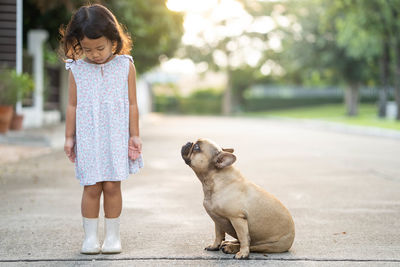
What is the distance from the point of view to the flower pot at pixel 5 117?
41.6 ft

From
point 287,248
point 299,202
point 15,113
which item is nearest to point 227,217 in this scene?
point 287,248

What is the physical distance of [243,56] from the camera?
50.7 metres

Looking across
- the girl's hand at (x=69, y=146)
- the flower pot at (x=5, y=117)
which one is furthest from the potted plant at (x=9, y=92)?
the girl's hand at (x=69, y=146)

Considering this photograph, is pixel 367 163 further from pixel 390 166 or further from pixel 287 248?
pixel 287 248

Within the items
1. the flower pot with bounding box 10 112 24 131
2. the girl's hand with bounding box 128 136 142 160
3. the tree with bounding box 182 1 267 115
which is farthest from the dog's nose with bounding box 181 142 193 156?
the tree with bounding box 182 1 267 115

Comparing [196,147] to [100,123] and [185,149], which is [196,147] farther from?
[100,123]

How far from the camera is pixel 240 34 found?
49344 mm

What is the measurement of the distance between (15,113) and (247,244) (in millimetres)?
11893

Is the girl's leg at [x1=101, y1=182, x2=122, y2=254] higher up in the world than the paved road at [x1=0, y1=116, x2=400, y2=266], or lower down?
higher up

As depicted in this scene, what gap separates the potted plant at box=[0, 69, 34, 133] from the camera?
1278 cm

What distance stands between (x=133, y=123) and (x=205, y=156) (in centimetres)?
57

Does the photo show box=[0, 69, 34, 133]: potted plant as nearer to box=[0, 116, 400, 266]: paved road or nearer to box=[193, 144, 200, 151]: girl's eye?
box=[0, 116, 400, 266]: paved road

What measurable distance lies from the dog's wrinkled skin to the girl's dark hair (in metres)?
0.89

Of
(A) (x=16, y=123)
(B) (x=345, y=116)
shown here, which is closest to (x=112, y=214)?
(A) (x=16, y=123)
